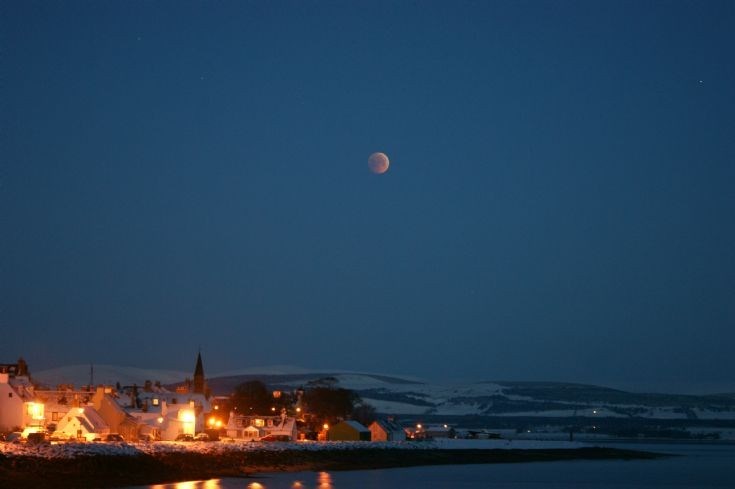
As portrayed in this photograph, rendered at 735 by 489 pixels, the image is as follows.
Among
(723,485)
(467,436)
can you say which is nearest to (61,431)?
(723,485)

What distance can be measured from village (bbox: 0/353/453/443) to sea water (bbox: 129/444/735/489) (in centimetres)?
1363

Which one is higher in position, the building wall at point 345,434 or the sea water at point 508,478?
the building wall at point 345,434

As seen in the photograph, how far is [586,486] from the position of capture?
226 ft

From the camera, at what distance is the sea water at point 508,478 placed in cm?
6431

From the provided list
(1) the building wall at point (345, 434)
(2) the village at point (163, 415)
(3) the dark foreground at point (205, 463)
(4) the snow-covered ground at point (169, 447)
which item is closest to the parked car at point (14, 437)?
(2) the village at point (163, 415)

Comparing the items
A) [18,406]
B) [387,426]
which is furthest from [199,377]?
[18,406]

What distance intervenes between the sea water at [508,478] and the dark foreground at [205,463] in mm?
1933

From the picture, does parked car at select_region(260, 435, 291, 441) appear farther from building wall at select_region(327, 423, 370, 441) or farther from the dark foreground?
building wall at select_region(327, 423, 370, 441)

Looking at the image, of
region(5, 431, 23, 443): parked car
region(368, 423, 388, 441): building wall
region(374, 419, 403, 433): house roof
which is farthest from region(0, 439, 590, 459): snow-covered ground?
region(5, 431, 23, 443): parked car

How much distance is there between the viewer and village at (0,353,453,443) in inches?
2992

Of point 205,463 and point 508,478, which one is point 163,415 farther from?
point 508,478

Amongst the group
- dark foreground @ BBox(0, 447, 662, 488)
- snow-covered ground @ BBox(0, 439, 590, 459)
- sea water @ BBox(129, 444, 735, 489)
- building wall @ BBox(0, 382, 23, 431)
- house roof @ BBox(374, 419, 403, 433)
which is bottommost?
sea water @ BBox(129, 444, 735, 489)

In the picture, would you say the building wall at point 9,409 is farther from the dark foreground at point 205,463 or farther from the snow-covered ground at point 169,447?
the dark foreground at point 205,463

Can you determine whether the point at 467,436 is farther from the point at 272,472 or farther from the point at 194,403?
the point at 272,472
